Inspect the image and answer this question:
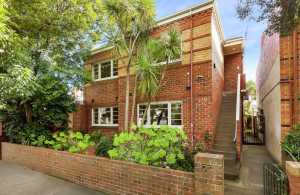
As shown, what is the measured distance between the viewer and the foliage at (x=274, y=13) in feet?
15.0

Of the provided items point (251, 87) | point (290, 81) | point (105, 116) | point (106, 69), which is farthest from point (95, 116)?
point (251, 87)

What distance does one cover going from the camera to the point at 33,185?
591cm

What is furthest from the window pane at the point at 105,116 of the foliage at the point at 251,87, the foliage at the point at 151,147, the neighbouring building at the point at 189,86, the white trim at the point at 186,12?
the foliage at the point at 251,87

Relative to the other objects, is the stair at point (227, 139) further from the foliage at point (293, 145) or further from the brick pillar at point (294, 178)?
the brick pillar at point (294, 178)

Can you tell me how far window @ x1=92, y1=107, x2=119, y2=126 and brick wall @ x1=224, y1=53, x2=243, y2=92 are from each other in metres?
7.33

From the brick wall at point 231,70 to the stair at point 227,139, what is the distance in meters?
2.12

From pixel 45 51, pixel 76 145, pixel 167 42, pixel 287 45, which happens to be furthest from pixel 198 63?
pixel 45 51

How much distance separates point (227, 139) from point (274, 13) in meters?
5.02

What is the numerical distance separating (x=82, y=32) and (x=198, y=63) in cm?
606

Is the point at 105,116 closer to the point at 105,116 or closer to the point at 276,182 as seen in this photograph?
the point at 105,116

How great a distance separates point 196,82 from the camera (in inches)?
348

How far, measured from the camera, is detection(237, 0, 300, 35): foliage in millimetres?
4582

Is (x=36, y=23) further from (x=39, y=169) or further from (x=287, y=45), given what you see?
(x=287, y=45)

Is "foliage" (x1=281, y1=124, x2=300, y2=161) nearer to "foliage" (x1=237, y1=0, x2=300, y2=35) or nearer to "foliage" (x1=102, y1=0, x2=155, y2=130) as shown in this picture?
"foliage" (x1=237, y1=0, x2=300, y2=35)
